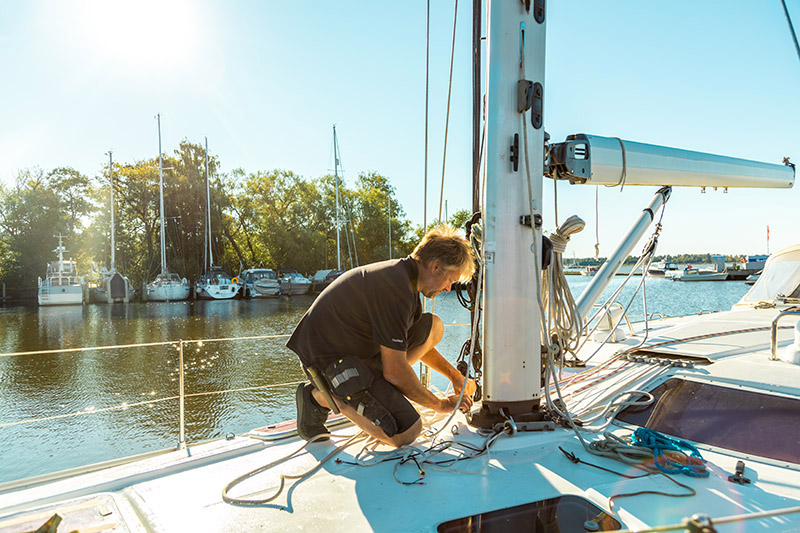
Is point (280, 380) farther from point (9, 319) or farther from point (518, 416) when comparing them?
point (9, 319)

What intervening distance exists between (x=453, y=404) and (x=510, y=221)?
3.27 feet

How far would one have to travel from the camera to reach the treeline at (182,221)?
38.0 m

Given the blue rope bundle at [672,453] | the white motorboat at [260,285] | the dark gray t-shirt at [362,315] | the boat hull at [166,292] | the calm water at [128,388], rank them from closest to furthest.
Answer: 1. the blue rope bundle at [672,453]
2. the dark gray t-shirt at [362,315]
3. the calm water at [128,388]
4. the boat hull at [166,292]
5. the white motorboat at [260,285]

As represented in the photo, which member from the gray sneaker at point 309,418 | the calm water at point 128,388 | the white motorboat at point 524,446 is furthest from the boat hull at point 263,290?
the gray sneaker at point 309,418

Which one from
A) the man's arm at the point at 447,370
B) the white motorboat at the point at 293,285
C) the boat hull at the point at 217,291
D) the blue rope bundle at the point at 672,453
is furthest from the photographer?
the white motorboat at the point at 293,285

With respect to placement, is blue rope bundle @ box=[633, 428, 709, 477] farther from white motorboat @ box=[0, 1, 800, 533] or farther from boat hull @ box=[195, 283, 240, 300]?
boat hull @ box=[195, 283, 240, 300]

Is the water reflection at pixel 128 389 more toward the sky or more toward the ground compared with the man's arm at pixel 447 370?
more toward the ground

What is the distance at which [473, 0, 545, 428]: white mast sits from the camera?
2516mm

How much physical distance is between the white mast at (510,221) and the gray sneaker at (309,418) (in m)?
0.81

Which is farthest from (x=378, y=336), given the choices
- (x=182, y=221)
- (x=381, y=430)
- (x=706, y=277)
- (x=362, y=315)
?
(x=706, y=277)

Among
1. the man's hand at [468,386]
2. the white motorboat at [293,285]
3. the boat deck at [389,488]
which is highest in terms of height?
the man's hand at [468,386]

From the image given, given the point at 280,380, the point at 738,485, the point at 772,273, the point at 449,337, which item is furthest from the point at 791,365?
the point at 449,337

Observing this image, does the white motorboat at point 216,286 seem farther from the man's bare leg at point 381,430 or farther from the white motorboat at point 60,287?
the man's bare leg at point 381,430

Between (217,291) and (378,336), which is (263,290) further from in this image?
(378,336)
